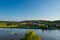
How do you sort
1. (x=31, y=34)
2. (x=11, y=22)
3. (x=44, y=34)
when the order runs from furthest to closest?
(x=44, y=34)
(x=11, y=22)
(x=31, y=34)

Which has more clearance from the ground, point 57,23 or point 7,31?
point 57,23

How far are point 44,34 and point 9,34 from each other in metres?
1.96

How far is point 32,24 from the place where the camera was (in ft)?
16.8

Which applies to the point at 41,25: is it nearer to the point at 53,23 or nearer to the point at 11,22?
the point at 53,23

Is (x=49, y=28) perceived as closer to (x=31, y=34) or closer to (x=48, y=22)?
(x=48, y=22)

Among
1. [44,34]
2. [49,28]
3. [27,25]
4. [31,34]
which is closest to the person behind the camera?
[31,34]

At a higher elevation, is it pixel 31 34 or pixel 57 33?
pixel 31 34

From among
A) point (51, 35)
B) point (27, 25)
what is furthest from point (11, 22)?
point (51, 35)

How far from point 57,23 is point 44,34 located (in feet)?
5.54

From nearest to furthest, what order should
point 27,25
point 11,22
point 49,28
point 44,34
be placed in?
point 11,22, point 27,25, point 49,28, point 44,34

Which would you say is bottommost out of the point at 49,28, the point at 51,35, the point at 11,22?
the point at 51,35

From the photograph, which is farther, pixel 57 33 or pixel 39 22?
pixel 57 33

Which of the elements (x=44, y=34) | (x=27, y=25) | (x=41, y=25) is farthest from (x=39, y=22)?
(x=44, y=34)

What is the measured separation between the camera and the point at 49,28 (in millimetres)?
5859
